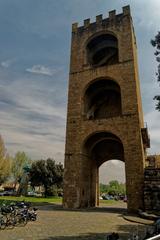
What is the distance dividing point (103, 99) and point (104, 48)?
18.9 feet

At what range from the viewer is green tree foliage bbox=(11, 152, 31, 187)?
5721 centimetres

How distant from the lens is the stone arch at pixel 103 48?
2441 cm

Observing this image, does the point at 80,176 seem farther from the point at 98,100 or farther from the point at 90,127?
the point at 98,100

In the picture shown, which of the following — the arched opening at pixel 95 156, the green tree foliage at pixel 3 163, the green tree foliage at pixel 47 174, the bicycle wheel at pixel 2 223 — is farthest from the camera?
the green tree foliage at pixel 47 174

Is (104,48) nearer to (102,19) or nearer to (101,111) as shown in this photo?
(102,19)

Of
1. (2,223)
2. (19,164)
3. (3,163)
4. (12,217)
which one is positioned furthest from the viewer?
(19,164)

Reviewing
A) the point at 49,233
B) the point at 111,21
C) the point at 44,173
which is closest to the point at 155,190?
the point at 49,233

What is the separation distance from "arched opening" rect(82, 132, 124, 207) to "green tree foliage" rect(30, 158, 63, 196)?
59.3 ft

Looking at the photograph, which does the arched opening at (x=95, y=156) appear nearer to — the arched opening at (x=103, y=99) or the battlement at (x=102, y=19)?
the arched opening at (x=103, y=99)

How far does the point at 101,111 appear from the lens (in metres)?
25.0

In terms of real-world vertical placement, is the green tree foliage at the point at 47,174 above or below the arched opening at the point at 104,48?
below

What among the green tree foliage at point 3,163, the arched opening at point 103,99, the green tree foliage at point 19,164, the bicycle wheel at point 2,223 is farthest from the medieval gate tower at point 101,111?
the green tree foliage at point 19,164

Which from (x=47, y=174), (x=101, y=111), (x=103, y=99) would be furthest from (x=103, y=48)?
(x=47, y=174)

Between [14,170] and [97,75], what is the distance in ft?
139
